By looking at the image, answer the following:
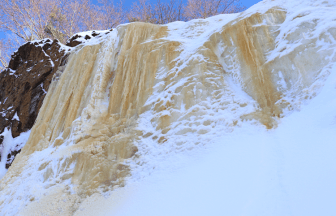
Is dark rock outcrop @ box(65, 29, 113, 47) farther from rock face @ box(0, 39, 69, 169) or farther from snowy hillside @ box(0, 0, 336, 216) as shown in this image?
snowy hillside @ box(0, 0, 336, 216)

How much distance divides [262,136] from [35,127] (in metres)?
5.90

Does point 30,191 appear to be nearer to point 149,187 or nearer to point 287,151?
point 149,187

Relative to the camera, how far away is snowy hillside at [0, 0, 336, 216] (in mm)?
2691

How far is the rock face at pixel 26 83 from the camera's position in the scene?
7.02m

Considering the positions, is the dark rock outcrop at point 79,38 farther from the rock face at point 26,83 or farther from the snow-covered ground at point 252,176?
the snow-covered ground at point 252,176

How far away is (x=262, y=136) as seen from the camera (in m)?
3.43

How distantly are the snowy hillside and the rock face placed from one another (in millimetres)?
1426

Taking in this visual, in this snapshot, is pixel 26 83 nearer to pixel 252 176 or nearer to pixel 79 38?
pixel 79 38

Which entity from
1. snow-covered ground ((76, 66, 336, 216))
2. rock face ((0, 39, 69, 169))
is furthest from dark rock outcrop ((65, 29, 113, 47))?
snow-covered ground ((76, 66, 336, 216))

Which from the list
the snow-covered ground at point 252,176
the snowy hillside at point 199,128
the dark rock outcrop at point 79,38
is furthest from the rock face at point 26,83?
the snow-covered ground at point 252,176

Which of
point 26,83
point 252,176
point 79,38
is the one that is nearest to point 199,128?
point 252,176

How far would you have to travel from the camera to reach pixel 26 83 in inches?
301

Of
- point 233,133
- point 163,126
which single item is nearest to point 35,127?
point 163,126

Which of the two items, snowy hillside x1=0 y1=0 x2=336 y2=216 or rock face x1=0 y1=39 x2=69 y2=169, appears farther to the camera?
rock face x1=0 y1=39 x2=69 y2=169
